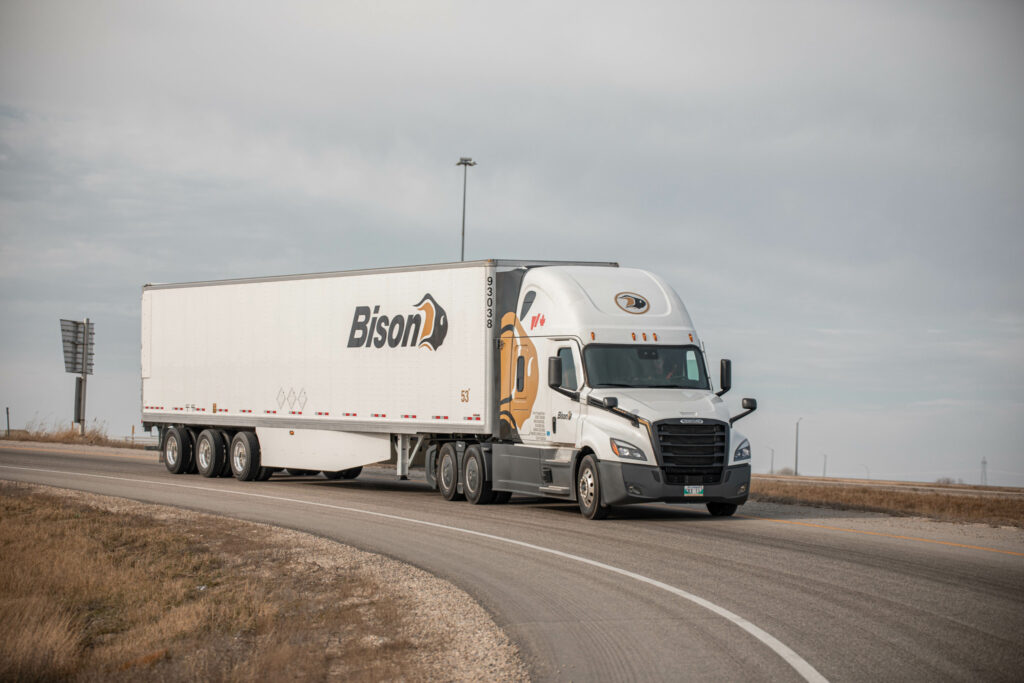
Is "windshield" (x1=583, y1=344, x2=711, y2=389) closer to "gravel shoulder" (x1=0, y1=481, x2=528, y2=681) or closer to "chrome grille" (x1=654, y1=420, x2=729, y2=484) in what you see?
"chrome grille" (x1=654, y1=420, x2=729, y2=484)

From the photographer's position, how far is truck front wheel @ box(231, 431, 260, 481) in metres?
25.2

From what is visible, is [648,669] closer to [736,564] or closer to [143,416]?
[736,564]

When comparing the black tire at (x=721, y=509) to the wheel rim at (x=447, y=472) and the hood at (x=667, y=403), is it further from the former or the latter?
the wheel rim at (x=447, y=472)

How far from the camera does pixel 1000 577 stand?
11.1 meters

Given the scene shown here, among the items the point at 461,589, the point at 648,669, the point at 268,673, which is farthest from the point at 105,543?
the point at 648,669

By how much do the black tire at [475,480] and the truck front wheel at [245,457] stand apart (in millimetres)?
7181

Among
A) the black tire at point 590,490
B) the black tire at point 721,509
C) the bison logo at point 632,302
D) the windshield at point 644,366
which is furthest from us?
the bison logo at point 632,302

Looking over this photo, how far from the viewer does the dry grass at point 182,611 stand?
298 inches

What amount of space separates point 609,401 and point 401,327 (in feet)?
22.0

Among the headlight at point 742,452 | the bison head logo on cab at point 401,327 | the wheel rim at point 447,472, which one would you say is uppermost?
the bison head logo on cab at point 401,327

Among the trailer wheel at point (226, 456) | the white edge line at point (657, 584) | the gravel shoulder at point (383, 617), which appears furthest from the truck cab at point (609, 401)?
the trailer wheel at point (226, 456)

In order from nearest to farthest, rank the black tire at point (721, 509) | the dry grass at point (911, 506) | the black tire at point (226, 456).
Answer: the black tire at point (721, 509) → the dry grass at point (911, 506) → the black tire at point (226, 456)

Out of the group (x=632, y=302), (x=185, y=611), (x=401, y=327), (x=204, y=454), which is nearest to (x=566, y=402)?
(x=632, y=302)

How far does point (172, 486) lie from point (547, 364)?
10.1 metres
